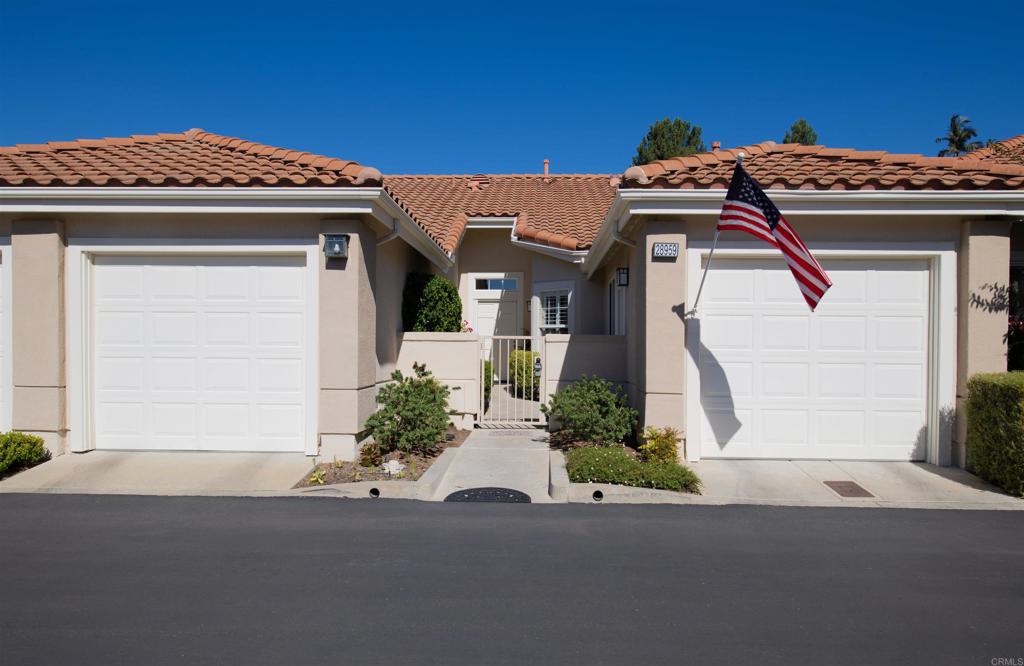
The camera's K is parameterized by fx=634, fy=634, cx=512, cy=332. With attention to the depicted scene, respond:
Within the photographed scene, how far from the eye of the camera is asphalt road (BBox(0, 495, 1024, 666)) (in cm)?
348

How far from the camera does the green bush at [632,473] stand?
6.62 m

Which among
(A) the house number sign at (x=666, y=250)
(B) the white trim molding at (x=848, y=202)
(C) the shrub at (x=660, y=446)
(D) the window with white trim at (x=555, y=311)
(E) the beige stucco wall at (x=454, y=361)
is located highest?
(B) the white trim molding at (x=848, y=202)

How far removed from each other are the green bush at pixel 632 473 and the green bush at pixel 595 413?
3.88 feet

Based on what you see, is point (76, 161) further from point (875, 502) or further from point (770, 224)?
point (875, 502)

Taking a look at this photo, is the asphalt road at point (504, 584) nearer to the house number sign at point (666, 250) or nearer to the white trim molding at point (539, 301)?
the house number sign at point (666, 250)

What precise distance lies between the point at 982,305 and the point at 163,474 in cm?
978

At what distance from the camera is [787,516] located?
5957 millimetres

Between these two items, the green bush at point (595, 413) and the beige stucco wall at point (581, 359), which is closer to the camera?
the green bush at point (595, 413)

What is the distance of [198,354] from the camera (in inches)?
317

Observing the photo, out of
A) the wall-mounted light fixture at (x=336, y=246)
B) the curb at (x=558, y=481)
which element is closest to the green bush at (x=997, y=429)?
the curb at (x=558, y=481)

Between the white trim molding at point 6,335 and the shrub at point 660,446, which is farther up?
the white trim molding at point 6,335

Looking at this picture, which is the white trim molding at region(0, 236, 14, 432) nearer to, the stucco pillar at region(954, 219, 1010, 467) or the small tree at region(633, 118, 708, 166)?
the stucco pillar at region(954, 219, 1010, 467)

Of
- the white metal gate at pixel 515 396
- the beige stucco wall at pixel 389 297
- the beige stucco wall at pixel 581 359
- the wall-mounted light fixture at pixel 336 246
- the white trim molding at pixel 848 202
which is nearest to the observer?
the white trim molding at pixel 848 202

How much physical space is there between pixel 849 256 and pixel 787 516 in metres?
3.66
